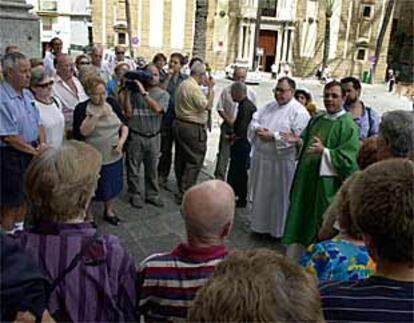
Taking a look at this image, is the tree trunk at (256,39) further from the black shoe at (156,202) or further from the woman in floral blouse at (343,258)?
the woman in floral blouse at (343,258)

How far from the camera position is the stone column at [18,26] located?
5.27 meters

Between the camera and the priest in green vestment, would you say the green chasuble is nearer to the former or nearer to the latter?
the priest in green vestment

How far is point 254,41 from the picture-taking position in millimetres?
37219

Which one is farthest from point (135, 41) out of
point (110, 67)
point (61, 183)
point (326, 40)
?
point (61, 183)

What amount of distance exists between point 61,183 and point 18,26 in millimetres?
3982

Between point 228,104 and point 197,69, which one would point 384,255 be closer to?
point 197,69

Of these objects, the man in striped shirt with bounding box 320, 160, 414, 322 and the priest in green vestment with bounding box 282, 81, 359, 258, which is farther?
the priest in green vestment with bounding box 282, 81, 359, 258

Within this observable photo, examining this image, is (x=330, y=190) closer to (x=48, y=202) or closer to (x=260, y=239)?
(x=260, y=239)

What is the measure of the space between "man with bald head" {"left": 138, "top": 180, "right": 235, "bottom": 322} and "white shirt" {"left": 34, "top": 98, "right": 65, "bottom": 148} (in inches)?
A: 95.7

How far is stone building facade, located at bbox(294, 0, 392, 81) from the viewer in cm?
3725

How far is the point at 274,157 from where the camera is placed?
4.95 metres

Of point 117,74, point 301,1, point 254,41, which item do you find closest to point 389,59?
point 301,1

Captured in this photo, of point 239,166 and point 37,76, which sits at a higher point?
point 37,76

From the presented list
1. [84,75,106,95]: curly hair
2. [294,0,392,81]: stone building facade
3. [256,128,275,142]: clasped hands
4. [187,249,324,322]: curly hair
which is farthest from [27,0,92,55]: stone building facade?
[187,249,324,322]: curly hair
